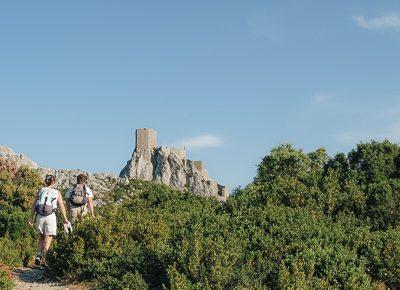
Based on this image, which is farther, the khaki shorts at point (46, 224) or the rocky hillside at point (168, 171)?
the rocky hillside at point (168, 171)

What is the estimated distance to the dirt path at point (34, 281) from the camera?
37.6 feet

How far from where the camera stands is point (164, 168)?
9869cm

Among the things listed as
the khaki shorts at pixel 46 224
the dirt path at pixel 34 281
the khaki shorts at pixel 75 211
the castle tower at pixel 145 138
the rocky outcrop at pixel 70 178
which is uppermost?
the castle tower at pixel 145 138

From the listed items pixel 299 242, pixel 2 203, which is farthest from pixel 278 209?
pixel 2 203

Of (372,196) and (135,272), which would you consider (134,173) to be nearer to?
(372,196)

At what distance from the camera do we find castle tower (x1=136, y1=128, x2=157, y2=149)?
103m

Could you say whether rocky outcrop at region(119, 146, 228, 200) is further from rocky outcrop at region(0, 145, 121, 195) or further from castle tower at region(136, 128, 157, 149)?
rocky outcrop at region(0, 145, 121, 195)

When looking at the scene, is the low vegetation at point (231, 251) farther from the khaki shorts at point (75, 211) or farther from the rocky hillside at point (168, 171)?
the rocky hillside at point (168, 171)

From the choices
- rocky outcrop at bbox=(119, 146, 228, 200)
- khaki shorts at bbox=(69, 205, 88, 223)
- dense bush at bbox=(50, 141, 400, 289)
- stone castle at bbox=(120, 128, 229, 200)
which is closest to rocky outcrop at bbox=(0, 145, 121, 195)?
rocky outcrop at bbox=(119, 146, 228, 200)

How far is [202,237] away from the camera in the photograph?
10.6m

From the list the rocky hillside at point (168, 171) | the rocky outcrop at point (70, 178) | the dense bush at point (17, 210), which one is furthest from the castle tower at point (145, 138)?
the dense bush at point (17, 210)

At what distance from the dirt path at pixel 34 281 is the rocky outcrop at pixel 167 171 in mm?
83221

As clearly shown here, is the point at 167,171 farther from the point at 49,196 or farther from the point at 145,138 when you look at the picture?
the point at 49,196

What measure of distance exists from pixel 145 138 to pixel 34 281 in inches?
3584
